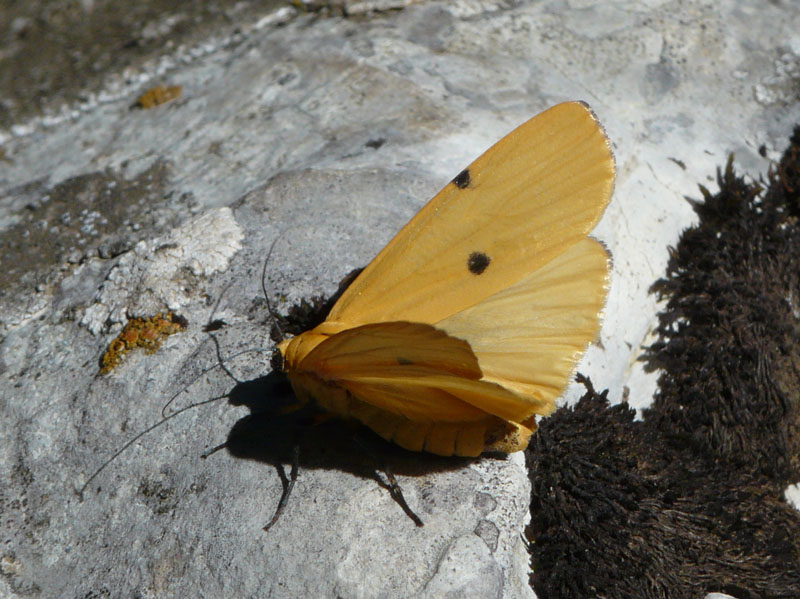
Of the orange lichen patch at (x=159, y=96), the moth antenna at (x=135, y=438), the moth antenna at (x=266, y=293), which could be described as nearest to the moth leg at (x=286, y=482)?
the moth antenna at (x=135, y=438)

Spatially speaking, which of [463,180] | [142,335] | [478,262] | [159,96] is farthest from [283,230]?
[159,96]

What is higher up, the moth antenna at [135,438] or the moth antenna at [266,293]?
the moth antenna at [266,293]

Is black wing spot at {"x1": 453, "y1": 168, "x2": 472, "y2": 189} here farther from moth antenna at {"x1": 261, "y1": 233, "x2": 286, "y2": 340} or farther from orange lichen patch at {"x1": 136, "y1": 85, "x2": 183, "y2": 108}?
orange lichen patch at {"x1": 136, "y1": 85, "x2": 183, "y2": 108}

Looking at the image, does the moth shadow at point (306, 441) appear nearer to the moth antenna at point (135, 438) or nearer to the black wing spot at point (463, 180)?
the moth antenna at point (135, 438)

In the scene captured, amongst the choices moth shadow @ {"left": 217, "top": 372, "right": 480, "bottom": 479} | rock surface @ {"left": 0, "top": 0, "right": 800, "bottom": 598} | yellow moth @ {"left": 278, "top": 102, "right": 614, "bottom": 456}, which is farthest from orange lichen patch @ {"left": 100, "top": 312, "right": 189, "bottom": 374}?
yellow moth @ {"left": 278, "top": 102, "right": 614, "bottom": 456}

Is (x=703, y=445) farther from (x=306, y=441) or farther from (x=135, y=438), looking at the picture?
(x=135, y=438)

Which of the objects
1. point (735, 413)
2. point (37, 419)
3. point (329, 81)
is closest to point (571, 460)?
point (735, 413)
